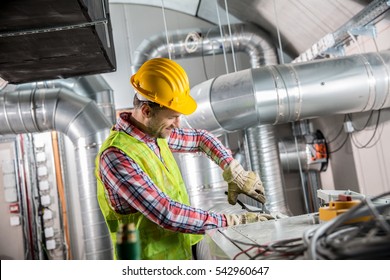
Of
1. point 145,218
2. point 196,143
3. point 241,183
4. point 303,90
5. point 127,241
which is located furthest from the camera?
point 303,90

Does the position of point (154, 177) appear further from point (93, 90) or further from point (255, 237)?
point (93, 90)

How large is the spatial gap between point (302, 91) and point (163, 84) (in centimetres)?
127

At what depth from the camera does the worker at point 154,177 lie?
1112 mm

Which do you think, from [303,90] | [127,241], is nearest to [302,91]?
[303,90]

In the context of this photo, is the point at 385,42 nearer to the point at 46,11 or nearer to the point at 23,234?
the point at 46,11

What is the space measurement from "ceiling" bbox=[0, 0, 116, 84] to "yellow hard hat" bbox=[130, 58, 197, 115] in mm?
300

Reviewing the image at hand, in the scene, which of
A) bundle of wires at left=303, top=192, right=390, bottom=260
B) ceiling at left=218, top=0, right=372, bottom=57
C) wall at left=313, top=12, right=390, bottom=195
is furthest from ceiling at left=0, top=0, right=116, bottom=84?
wall at left=313, top=12, right=390, bottom=195

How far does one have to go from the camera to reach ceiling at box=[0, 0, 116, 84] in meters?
1.26

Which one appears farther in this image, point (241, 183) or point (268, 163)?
point (268, 163)

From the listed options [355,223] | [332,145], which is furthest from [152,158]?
[332,145]

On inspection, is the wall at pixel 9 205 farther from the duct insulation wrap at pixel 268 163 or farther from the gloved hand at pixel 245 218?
the gloved hand at pixel 245 218

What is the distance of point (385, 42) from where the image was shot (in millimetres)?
2422

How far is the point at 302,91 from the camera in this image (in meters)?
2.27
